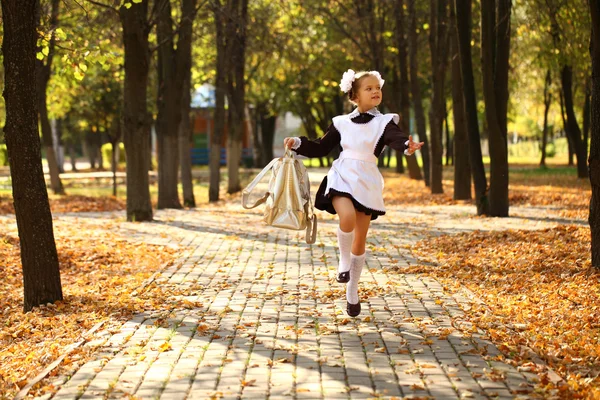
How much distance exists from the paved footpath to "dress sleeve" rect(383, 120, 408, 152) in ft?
4.63

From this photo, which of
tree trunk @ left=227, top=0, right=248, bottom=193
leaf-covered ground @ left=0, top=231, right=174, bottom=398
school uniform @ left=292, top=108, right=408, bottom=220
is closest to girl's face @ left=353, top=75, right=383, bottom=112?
school uniform @ left=292, top=108, right=408, bottom=220

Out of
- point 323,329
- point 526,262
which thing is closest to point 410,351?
point 323,329

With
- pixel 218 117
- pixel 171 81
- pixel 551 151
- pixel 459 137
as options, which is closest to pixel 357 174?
pixel 459 137

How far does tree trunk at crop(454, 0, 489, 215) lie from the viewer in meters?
16.9

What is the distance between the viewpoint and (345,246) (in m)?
7.67

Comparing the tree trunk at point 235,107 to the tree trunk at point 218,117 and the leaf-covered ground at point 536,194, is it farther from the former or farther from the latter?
the leaf-covered ground at point 536,194

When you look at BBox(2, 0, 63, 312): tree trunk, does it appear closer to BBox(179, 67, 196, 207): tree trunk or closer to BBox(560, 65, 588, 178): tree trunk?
BBox(179, 67, 196, 207): tree trunk

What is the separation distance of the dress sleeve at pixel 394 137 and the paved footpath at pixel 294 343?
141 centimetres

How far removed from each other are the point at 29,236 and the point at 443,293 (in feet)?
13.0

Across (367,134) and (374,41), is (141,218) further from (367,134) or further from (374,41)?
(374,41)

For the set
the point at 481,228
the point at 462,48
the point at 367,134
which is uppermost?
the point at 462,48

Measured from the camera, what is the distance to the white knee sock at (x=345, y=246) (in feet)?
25.0

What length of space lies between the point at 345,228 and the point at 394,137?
844 millimetres

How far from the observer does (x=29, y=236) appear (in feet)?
28.2
